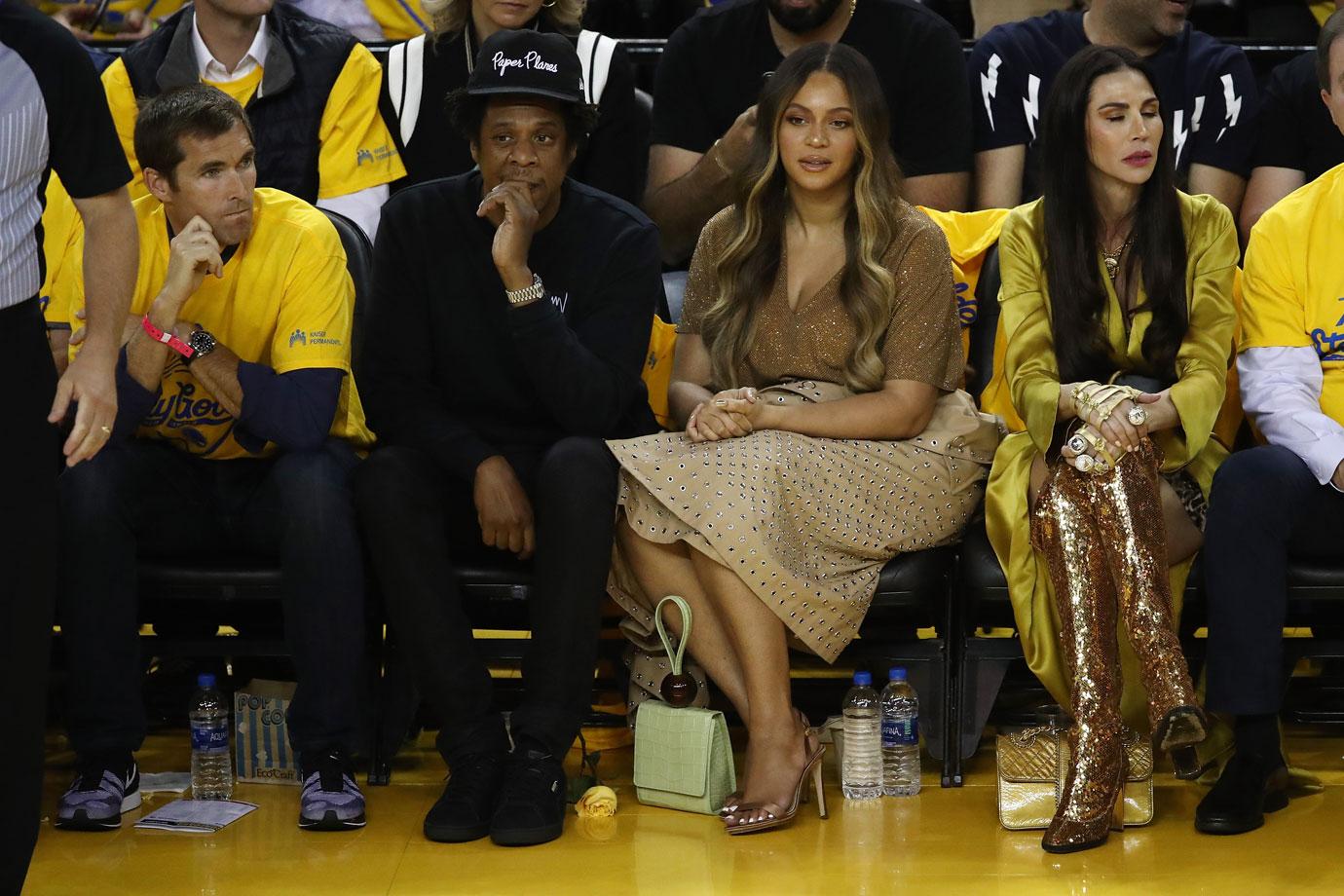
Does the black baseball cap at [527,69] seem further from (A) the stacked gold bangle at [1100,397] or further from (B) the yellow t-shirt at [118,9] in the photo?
(B) the yellow t-shirt at [118,9]

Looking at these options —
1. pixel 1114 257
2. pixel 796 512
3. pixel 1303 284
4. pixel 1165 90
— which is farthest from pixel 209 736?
pixel 1165 90

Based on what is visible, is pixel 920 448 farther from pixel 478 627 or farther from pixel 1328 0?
pixel 1328 0

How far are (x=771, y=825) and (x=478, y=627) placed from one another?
0.85m

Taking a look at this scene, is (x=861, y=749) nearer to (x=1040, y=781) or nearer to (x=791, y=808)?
(x=791, y=808)

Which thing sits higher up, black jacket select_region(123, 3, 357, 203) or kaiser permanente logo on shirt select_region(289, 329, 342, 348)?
black jacket select_region(123, 3, 357, 203)

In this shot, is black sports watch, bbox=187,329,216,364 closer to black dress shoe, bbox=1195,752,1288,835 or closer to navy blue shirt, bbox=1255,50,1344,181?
black dress shoe, bbox=1195,752,1288,835

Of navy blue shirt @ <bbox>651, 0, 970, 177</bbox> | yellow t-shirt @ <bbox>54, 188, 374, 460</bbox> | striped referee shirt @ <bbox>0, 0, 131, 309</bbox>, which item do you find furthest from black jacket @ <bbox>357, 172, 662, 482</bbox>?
striped referee shirt @ <bbox>0, 0, 131, 309</bbox>

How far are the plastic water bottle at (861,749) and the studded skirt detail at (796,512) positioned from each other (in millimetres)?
117

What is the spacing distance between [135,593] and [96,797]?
396 millimetres

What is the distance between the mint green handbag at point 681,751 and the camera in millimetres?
3469

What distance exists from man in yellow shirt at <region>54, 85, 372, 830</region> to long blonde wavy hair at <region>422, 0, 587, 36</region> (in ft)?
3.03

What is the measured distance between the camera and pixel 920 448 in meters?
3.72

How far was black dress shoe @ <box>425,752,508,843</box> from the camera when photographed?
3344 mm

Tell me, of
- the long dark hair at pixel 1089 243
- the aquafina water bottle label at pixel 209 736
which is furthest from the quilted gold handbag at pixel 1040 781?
the aquafina water bottle label at pixel 209 736
